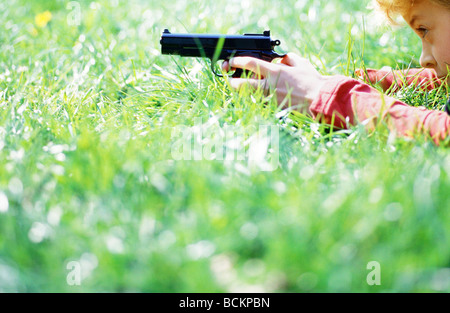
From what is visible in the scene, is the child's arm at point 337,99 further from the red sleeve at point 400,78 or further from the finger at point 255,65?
the red sleeve at point 400,78

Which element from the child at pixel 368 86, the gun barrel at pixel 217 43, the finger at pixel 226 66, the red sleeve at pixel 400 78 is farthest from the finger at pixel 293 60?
the red sleeve at pixel 400 78

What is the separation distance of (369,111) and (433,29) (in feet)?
1.64

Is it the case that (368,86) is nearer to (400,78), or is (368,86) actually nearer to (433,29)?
(433,29)

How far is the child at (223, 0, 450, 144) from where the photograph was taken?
5.87 feet

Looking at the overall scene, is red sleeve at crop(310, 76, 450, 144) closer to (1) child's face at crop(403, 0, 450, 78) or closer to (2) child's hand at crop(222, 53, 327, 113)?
(2) child's hand at crop(222, 53, 327, 113)

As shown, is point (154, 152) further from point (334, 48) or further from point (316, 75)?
point (334, 48)

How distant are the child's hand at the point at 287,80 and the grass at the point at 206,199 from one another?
0.06 m

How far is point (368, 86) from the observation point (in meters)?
1.95

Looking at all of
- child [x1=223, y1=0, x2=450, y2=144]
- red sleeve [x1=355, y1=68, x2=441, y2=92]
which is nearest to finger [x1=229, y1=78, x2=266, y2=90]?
child [x1=223, y1=0, x2=450, y2=144]

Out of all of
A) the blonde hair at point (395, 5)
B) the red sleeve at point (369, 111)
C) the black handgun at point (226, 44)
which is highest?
the blonde hair at point (395, 5)

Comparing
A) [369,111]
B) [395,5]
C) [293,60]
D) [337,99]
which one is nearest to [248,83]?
[293,60]

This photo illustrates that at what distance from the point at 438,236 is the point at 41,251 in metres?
0.96

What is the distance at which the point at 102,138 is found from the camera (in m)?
1.77

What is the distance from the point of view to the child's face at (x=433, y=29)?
79.5 inches
